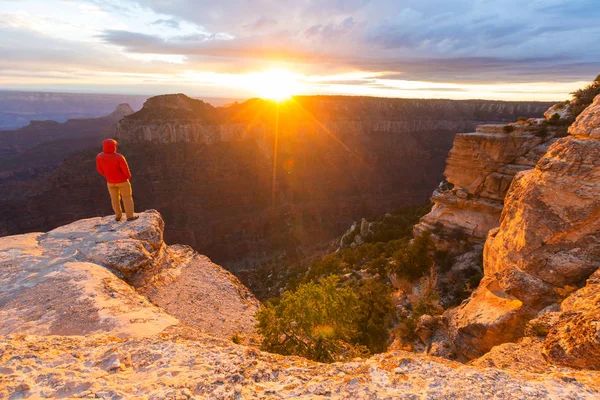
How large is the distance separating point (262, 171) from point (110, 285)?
199ft

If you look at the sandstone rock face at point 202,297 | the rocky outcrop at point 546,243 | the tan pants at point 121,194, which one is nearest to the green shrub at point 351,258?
the sandstone rock face at point 202,297

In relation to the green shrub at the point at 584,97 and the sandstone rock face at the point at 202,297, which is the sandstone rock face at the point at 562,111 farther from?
the sandstone rock face at the point at 202,297

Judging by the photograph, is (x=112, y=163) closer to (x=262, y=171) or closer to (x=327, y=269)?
(x=327, y=269)

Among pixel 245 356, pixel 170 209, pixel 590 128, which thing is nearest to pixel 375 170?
pixel 170 209

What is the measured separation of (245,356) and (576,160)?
30.5 ft

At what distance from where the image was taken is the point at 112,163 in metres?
11.1

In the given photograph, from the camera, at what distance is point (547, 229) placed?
28.2 feet

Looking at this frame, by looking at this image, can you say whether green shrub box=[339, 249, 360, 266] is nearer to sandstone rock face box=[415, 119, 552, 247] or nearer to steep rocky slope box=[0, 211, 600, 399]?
sandstone rock face box=[415, 119, 552, 247]

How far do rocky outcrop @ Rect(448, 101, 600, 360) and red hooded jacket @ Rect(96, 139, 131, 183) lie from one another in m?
12.3

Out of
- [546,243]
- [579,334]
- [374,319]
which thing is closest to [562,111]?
[546,243]

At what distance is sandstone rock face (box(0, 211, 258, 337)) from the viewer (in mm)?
6656

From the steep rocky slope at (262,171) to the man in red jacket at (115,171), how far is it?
125ft

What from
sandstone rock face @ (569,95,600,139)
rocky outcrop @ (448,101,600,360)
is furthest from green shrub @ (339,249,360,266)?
sandstone rock face @ (569,95,600,139)

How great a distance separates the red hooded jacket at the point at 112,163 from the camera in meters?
10.9
